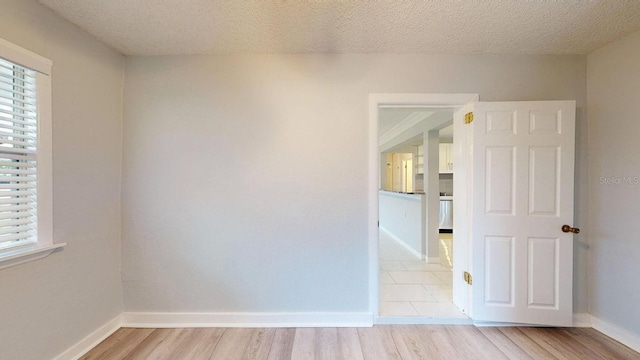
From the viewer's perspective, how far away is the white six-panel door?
217 centimetres

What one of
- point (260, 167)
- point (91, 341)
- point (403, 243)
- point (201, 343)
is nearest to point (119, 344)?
point (91, 341)

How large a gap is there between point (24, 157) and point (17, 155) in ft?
0.11

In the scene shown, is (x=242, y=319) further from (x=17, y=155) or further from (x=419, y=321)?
(x=17, y=155)

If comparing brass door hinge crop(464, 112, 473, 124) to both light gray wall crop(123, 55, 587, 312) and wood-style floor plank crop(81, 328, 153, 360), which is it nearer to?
light gray wall crop(123, 55, 587, 312)

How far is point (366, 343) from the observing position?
80.8 inches

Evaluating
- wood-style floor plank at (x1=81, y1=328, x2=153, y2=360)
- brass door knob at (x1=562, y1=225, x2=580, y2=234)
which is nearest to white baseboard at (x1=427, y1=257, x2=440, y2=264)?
brass door knob at (x1=562, y1=225, x2=580, y2=234)

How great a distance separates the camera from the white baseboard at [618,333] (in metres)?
1.99

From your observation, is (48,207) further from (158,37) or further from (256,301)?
(256,301)

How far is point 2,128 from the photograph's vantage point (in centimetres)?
148

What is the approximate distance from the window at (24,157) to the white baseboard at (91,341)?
77cm

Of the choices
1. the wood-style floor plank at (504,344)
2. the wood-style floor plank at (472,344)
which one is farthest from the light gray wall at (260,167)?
the wood-style floor plank at (504,344)

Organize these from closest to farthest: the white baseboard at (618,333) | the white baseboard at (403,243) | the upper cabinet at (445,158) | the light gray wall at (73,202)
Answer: the light gray wall at (73,202) → the white baseboard at (618,333) → the white baseboard at (403,243) → the upper cabinet at (445,158)

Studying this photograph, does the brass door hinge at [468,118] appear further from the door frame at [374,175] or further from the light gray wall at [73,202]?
the light gray wall at [73,202]

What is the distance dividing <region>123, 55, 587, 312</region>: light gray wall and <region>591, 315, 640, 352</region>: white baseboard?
239mm
